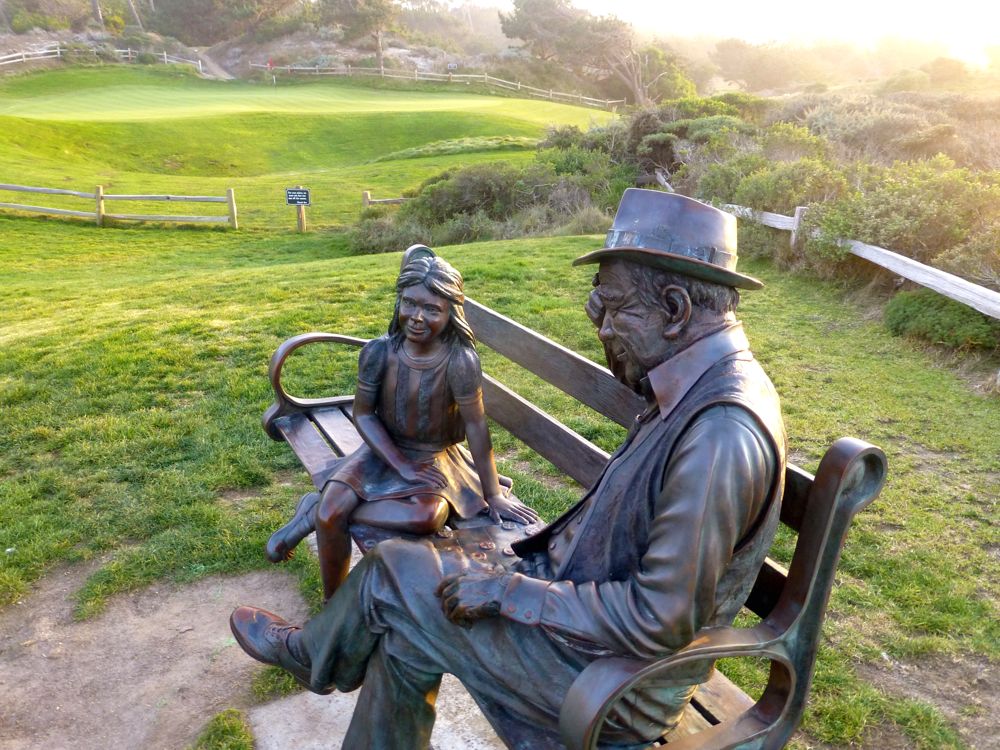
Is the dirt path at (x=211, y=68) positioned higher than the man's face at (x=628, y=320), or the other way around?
the man's face at (x=628, y=320)

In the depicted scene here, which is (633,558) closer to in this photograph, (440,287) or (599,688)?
(599,688)

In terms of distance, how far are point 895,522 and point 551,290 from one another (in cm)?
521

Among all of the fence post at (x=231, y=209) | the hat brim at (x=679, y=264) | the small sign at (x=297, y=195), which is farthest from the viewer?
the fence post at (x=231, y=209)

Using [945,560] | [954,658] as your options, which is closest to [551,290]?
[945,560]

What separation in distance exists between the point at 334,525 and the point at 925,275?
7.47 meters

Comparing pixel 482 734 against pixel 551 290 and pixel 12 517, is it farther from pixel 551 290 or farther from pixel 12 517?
pixel 551 290

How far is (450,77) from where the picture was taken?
44.5 metres

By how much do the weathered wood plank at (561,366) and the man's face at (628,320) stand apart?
885 mm

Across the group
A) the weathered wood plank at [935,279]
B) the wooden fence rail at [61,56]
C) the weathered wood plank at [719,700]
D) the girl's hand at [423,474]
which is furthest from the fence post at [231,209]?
the wooden fence rail at [61,56]

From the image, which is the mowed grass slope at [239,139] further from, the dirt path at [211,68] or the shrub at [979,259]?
the shrub at [979,259]

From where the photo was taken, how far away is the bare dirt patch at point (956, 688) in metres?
3.01

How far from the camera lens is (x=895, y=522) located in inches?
177

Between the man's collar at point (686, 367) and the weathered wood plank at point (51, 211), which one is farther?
the weathered wood plank at point (51, 211)

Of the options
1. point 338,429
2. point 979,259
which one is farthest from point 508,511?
point 979,259
